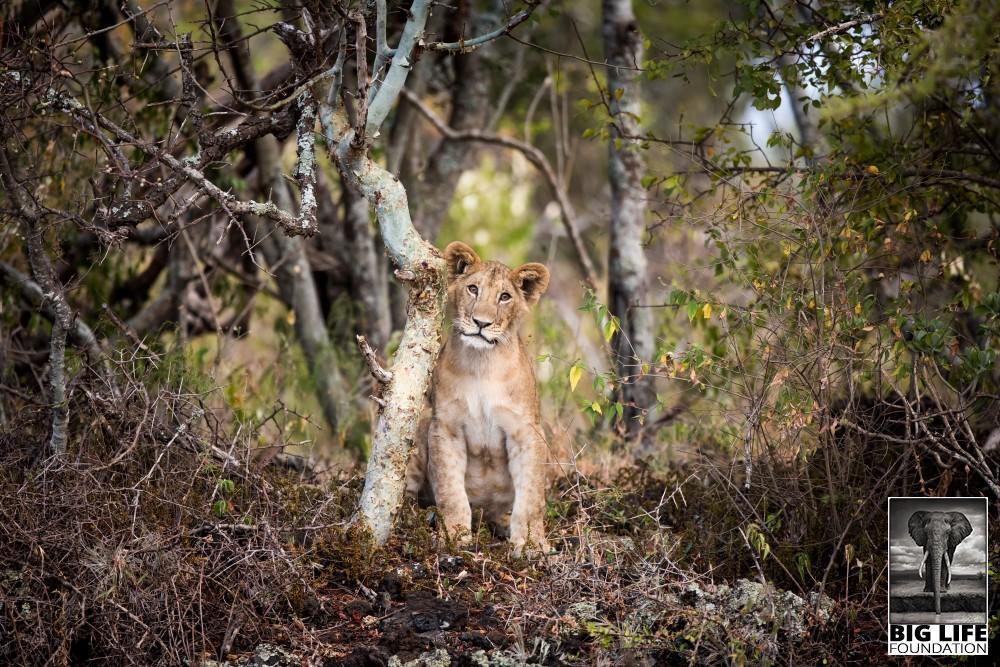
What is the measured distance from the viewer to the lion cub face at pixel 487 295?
6.60m

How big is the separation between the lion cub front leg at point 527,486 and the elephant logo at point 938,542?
78.5 inches

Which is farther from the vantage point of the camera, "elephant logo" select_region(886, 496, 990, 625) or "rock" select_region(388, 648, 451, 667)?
"elephant logo" select_region(886, 496, 990, 625)

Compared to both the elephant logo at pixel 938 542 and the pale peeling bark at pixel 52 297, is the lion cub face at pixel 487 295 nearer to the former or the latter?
the pale peeling bark at pixel 52 297

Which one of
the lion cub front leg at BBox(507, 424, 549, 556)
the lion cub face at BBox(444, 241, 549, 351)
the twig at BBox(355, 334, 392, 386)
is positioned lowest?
the lion cub front leg at BBox(507, 424, 549, 556)

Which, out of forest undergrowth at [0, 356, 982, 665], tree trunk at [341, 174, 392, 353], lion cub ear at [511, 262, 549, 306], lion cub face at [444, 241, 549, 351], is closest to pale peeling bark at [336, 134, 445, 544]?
forest undergrowth at [0, 356, 982, 665]

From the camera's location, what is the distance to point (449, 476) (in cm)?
666

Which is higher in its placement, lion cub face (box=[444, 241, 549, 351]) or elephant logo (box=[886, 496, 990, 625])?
lion cub face (box=[444, 241, 549, 351])

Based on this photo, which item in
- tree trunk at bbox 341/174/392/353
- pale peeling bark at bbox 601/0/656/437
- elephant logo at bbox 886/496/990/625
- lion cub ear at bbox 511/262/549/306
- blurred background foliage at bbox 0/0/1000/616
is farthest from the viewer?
tree trunk at bbox 341/174/392/353

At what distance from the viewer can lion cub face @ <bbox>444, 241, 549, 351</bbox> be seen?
6598 mm

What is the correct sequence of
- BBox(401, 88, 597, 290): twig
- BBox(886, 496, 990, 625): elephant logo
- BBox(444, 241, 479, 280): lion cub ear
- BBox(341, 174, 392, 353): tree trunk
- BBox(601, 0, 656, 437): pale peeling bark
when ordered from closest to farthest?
BBox(886, 496, 990, 625): elephant logo, BBox(444, 241, 479, 280): lion cub ear, BBox(601, 0, 656, 437): pale peeling bark, BBox(401, 88, 597, 290): twig, BBox(341, 174, 392, 353): tree trunk

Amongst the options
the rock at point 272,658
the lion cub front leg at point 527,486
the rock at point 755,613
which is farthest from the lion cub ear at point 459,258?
the rock at point 272,658

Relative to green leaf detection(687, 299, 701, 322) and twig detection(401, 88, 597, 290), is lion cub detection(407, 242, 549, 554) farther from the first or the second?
twig detection(401, 88, 597, 290)

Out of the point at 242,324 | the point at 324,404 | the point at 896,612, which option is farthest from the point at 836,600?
the point at 242,324

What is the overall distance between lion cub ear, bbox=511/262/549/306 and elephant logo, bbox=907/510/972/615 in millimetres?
2544
